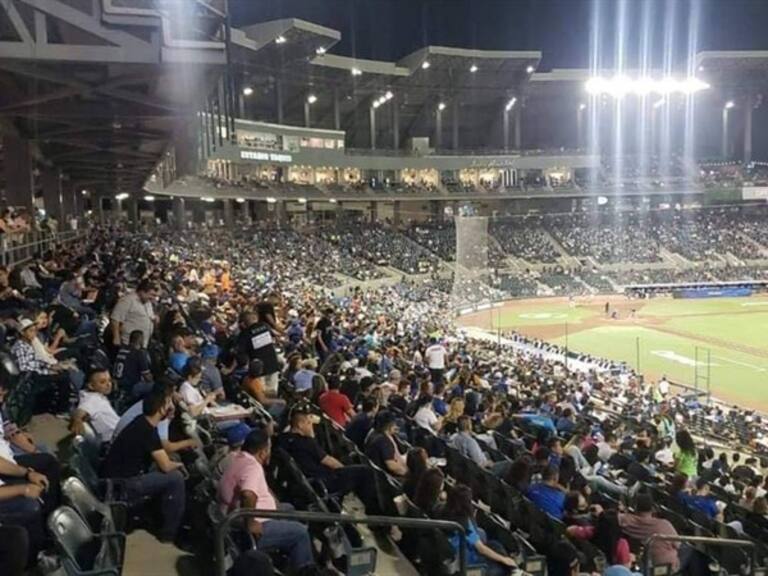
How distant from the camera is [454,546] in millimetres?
5602

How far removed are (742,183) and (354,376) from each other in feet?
242

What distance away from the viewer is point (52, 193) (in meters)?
27.6

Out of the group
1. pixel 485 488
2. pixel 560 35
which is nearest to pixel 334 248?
pixel 560 35

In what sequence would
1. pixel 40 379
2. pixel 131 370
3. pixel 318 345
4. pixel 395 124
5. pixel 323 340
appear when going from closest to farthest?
1. pixel 40 379
2. pixel 131 370
3. pixel 318 345
4. pixel 323 340
5. pixel 395 124

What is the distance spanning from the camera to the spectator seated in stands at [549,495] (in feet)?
23.3

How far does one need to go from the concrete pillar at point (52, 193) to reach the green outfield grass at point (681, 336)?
22097 mm

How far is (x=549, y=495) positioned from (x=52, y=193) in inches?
973

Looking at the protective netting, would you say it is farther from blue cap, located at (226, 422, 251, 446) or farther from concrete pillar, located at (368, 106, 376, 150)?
blue cap, located at (226, 422, 251, 446)

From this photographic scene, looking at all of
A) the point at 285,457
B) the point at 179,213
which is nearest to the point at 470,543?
the point at 285,457

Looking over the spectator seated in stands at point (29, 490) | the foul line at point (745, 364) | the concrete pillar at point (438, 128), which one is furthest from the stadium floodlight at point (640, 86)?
the spectator seated in stands at point (29, 490)

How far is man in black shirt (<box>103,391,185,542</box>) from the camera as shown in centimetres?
538

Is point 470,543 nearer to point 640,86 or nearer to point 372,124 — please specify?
point 372,124

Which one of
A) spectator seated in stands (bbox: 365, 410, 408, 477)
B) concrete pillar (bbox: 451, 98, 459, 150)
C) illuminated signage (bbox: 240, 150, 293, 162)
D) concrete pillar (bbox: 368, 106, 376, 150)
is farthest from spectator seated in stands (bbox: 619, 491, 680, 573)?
concrete pillar (bbox: 451, 98, 459, 150)

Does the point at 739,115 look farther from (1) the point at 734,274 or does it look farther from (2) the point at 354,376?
(2) the point at 354,376
